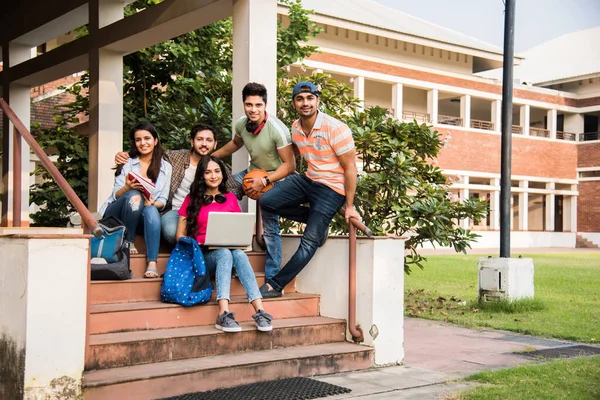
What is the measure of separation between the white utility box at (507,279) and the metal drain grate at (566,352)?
8.30 feet

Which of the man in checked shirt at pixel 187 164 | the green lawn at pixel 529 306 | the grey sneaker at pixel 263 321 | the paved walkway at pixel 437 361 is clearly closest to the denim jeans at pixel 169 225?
the man in checked shirt at pixel 187 164

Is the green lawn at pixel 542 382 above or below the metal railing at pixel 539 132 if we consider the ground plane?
below

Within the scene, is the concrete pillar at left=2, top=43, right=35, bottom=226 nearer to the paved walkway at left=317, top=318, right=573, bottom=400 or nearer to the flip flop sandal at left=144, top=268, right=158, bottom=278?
the flip flop sandal at left=144, top=268, right=158, bottom=278

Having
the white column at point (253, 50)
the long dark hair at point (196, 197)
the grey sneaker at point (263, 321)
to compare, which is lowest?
the grey sneaker at point (263, 321)

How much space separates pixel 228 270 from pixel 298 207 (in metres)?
1.03

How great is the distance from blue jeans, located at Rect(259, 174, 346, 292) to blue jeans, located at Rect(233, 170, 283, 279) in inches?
4.3

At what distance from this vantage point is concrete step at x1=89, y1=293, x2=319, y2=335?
5.28m

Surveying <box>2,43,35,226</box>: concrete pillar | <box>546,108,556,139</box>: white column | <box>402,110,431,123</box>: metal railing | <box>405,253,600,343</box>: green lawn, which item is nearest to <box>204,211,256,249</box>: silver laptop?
<box>405,253,600,343</box>: green lawn

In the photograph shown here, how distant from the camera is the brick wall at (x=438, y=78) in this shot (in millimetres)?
31672

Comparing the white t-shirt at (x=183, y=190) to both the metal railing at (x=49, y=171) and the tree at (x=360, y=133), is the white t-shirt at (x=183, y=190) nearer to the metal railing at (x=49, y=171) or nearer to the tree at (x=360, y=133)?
the metal railing at (x=49, y=171)

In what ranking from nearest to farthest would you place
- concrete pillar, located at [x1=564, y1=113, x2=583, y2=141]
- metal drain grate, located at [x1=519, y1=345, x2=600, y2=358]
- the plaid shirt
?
1. the plaid shirt
2. metal drain grate, located at [x1=519, y1=345, x2=600, y2=358]
3. concrete pillar, located at [x1=564, y1=113, x2=583, y2=141]

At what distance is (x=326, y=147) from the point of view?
607cm

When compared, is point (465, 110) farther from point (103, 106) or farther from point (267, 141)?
point (267, 141)

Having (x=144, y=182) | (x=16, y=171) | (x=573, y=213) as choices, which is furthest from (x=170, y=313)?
(x=573, y=213)
